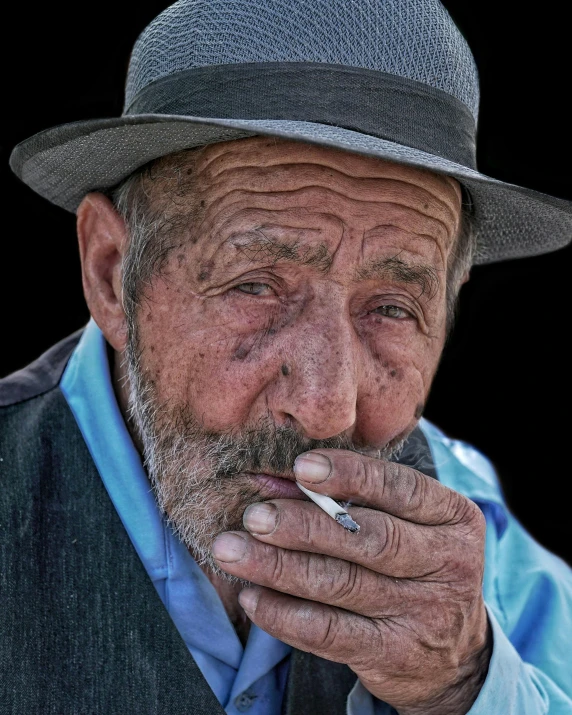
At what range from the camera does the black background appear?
3.53 meters

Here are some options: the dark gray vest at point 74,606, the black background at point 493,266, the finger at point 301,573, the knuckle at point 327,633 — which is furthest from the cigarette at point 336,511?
the black background at point 493,266

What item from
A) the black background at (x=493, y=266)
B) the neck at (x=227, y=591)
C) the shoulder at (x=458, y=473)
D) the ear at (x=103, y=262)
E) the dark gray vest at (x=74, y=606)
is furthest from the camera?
the black background at (x=493, y=266)

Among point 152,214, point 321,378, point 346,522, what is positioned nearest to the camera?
point 346,522

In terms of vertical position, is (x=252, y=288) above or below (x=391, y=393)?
above

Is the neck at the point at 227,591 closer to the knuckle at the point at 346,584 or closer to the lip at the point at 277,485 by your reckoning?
the lip at the point at 277,485

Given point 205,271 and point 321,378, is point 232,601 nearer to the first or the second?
point 321,378

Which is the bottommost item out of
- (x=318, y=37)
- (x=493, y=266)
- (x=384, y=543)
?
(x=493, y=266)

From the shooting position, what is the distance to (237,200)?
1967mm

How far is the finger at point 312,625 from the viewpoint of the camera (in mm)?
1813

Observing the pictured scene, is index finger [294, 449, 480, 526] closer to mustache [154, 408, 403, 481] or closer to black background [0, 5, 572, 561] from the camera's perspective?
mustache [154, 408, 403, 481]

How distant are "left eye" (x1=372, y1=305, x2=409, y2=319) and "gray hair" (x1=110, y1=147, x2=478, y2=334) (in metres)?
0.39

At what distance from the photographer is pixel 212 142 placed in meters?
1.98

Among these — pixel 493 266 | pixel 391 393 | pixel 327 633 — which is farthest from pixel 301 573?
pixel 493 266

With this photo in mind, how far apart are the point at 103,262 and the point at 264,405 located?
0.69 m
